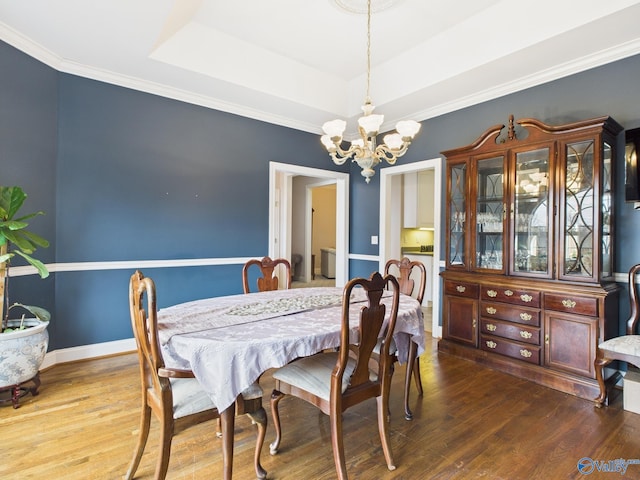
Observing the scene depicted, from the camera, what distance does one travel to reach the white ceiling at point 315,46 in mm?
2570

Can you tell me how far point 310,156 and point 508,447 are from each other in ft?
12.7

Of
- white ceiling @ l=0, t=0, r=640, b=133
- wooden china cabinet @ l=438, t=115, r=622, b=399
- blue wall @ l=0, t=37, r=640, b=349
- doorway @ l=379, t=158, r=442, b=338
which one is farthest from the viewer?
doorway @ l=379, t=158, r=442, b=338

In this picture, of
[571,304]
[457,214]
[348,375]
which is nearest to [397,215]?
[457,214]

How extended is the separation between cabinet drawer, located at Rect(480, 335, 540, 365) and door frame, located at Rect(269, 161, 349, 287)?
2.35 metres

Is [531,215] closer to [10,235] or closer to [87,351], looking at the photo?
[10,235]

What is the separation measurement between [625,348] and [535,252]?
0.98 meters

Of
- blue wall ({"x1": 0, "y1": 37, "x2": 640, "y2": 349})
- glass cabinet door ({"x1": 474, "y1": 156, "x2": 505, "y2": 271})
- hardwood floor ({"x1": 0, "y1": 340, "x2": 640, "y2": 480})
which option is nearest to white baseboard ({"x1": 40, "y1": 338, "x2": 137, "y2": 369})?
blue wall ({"x1": 0, "y1": 37, "x2": 640, "y2": 349})

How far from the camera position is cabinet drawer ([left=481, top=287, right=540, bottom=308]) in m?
2.92

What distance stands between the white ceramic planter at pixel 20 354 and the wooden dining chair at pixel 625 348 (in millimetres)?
4039

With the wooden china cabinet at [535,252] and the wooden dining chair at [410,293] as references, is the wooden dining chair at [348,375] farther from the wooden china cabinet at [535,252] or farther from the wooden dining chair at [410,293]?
the wooden china cabinet at [535,252]

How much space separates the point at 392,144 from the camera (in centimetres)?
247

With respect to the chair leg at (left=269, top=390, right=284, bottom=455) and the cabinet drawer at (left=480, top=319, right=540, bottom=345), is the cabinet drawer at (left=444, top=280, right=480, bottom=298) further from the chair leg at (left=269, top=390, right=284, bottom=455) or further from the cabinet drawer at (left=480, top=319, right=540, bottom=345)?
the chair leg at (left=269, top=390, right=284, bottom=455)

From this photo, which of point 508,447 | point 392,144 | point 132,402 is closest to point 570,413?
point 508,447

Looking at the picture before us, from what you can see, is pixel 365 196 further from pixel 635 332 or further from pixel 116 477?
pixel 116 477
